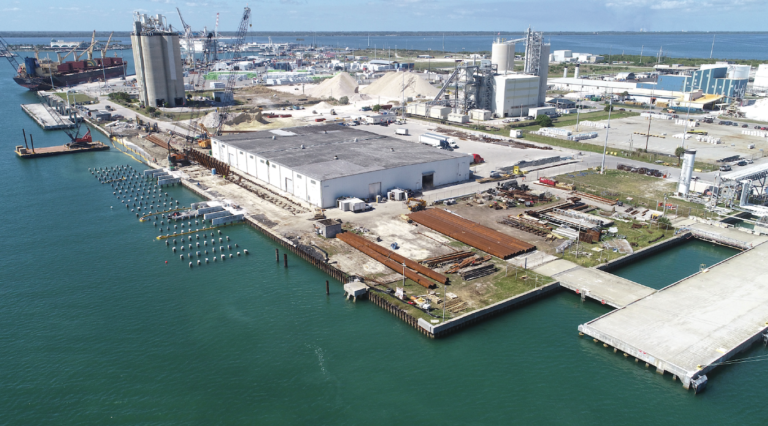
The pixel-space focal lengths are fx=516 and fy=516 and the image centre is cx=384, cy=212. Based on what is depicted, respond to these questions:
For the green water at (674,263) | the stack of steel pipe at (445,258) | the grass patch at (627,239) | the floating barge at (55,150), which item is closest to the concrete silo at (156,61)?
the floating barge at (55,150)

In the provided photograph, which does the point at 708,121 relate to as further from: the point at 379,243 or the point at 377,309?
the point at 377,309

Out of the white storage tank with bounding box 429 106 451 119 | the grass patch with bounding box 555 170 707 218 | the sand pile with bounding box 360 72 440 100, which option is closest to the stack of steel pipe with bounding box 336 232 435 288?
the grass patch with bounding box 555 170 707 218

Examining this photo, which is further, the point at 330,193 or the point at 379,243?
the point at 330,193

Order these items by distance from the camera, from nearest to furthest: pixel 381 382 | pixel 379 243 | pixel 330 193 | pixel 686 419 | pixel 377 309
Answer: pixel 686 419 < pixel 381 382 < pixel 377 309 < pixel 379 243 < pixel 330 193

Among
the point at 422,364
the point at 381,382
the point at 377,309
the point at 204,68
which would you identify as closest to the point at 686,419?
the point at 422,364

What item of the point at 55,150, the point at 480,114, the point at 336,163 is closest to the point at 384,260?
the point at 336,163

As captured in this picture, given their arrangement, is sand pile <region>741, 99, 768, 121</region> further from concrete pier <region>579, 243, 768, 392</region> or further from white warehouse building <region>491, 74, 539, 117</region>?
concrete pier <region>579, 243, 768, 392</region>
